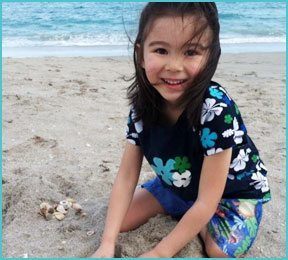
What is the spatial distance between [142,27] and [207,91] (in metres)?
0.32

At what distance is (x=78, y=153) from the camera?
2658 mm

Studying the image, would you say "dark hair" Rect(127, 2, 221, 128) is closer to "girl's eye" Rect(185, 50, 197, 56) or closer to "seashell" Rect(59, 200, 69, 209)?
"girl's eye" Rect(185, 50, 197, 56)

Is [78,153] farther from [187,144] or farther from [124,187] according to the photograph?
[187,144]

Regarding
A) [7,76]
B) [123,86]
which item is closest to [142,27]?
[123,86]

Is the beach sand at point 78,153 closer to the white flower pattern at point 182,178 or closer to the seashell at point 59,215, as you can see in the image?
the seashell at point 59,215

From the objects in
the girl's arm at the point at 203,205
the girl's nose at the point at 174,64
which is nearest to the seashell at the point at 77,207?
→ the girl's arm at the point at 203,205

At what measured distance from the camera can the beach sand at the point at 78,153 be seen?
179 cm

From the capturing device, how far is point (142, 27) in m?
1.54

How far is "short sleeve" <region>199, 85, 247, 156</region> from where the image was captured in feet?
5.05

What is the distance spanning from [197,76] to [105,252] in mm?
722

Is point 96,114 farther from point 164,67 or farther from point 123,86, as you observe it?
point 164,67

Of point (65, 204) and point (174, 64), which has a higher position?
point (174, 64)

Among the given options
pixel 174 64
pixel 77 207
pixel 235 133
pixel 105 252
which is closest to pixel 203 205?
pixel 235 133

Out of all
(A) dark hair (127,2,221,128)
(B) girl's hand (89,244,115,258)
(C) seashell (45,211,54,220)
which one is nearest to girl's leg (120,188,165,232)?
(B) girl's hand (89,244,115,258)
